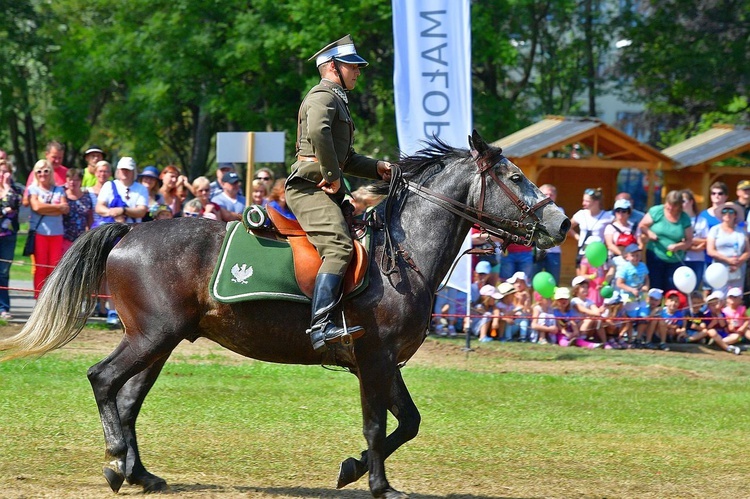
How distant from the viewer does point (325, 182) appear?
6809 mm

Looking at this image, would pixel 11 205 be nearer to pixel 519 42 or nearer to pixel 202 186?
pixel 202 186

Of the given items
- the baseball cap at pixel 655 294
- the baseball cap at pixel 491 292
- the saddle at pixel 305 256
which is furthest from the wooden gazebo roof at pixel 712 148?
the saddle at pixel 305 256

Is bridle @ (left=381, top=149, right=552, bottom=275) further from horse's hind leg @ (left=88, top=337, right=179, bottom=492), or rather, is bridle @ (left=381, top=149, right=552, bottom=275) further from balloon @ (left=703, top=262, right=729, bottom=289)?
balloon @ (left=703, top=262, right=729, bottom=289)

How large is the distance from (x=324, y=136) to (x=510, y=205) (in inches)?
54.6

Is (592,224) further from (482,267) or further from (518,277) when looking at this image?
(482,267)

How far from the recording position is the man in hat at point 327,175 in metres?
6.57

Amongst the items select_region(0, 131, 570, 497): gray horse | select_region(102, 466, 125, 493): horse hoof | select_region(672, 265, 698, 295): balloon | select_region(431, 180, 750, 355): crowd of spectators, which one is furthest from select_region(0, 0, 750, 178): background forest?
select_region(102, 466, 125, 493): horse hoof

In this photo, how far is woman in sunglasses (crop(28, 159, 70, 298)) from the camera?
1340 centimetres

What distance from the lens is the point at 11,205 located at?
1364 cm

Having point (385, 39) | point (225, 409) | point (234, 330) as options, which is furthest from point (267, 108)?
point (234, 330)

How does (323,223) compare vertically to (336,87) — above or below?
below

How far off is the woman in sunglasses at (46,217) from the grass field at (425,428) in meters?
1.29

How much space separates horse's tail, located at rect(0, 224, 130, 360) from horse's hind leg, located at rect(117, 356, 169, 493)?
1.74ft

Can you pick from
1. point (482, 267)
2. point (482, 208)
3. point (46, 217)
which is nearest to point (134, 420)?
point (482, 208)
